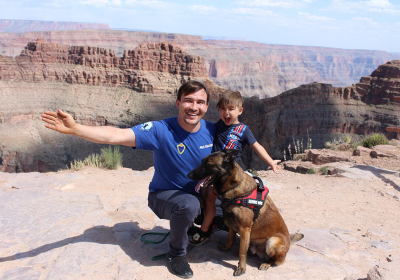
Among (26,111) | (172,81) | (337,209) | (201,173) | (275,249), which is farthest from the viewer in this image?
(172,81)

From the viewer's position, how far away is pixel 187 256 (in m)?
3.67

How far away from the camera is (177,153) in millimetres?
3523

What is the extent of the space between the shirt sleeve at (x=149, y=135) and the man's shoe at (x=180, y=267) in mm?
1314

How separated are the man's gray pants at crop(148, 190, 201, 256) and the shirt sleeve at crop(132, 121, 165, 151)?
0.61 m

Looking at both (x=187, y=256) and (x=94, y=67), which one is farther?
(x=94, y=67)

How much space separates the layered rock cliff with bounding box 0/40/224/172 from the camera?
37.7 metres

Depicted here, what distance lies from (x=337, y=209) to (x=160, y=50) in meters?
45.6

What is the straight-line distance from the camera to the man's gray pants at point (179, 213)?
3201 millimetres

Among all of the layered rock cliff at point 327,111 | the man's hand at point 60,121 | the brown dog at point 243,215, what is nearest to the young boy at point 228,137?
the brown dog at point 243,215

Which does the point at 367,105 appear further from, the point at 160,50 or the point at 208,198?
the point at 208,198

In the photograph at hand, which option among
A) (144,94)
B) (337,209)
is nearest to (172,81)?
(144,94)

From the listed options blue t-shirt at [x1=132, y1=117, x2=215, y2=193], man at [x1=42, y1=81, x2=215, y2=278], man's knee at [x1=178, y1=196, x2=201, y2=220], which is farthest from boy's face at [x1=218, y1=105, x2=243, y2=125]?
man's knee at [x1=178, y1=196, x2=201, y2=220]

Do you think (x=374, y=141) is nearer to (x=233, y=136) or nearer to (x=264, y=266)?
(x=233, y=136)

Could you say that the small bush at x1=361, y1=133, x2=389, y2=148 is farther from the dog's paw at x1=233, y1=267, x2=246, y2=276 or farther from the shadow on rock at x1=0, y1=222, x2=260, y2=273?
the dog's paw at x1=233, y1=267, x2=246, y2=276
